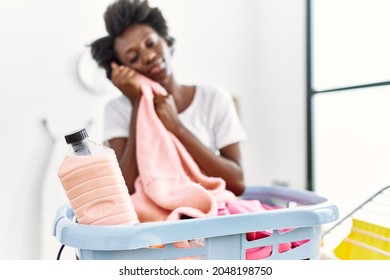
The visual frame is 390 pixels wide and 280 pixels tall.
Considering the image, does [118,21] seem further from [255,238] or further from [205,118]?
[255,238]

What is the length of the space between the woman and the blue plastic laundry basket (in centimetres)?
24

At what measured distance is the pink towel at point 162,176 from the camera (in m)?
0.62

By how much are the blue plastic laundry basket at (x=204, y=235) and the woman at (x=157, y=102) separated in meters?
0.24

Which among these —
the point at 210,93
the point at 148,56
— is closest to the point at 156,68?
the point at 148,56

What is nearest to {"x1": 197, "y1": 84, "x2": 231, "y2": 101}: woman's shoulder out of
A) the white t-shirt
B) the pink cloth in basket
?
the white t-shirt

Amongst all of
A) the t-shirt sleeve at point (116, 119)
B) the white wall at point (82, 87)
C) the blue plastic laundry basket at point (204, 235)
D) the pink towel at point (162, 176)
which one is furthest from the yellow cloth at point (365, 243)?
the t-shirt sleeve at point (116, 119)

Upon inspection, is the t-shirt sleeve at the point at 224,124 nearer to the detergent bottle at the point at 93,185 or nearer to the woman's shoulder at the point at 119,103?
the woman's shoulder at the point at 119,103

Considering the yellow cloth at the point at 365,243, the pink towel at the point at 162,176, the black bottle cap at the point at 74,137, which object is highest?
the black bottle cap at the point at 74,137

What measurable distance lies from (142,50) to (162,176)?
0.87 ft

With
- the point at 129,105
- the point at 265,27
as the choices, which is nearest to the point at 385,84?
the point at 265,27

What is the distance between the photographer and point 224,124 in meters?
0.80

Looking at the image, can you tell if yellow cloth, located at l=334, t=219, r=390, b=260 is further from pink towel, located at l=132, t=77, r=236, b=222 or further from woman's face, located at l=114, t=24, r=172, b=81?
woman's face, located at l=114, t=24, r=172, b=81
